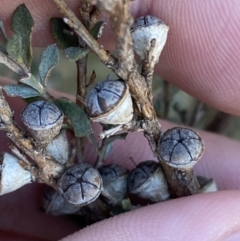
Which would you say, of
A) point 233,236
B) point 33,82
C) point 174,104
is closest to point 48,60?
point 33,82

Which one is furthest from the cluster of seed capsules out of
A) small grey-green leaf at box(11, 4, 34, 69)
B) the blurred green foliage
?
the blurred green foliage

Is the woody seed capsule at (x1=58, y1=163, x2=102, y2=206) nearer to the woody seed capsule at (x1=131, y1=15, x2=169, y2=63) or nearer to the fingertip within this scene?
the fingertip

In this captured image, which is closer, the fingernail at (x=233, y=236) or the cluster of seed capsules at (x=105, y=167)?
the cluster of seed capsules at (x=105, y=167)

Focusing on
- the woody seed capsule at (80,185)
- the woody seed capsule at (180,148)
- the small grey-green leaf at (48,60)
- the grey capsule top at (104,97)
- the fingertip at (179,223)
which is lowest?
the fingertip at (179,223)

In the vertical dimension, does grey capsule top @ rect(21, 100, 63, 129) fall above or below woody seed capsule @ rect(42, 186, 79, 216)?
above

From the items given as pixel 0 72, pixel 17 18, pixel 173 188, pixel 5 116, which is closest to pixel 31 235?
pixel 173 188

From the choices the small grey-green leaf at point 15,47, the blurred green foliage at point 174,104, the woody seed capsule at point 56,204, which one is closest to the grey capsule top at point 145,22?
the small grey-green leaf at point 15,47

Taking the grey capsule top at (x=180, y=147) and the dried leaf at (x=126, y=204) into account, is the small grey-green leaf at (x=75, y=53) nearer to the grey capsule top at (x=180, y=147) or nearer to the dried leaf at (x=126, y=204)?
the grey capsule top at (x=180, y=147)

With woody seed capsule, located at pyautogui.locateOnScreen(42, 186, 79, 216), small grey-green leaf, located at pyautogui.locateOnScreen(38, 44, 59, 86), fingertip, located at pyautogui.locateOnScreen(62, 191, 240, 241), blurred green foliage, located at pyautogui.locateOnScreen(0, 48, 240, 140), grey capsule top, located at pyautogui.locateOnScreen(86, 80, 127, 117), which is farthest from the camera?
blurred green foliage, located at pyautogui.locateOnScreen(0, 48, 240, 140)
